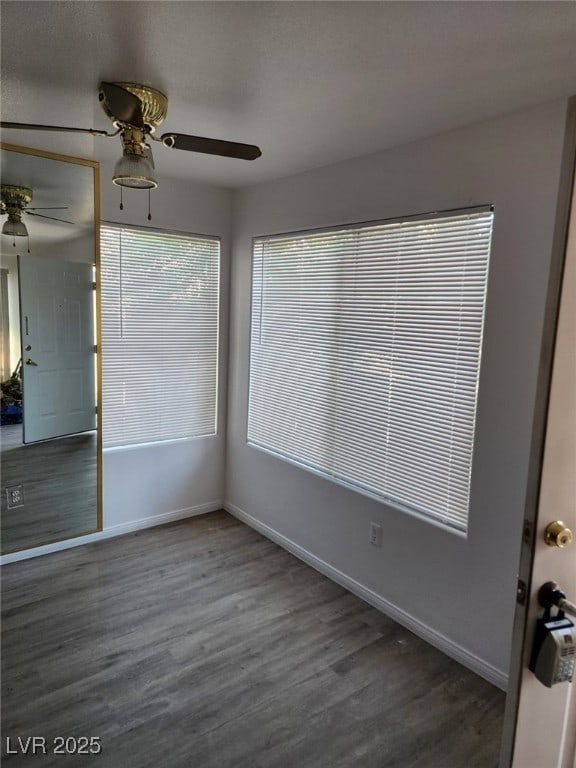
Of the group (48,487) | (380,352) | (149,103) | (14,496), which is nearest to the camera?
(149,103)

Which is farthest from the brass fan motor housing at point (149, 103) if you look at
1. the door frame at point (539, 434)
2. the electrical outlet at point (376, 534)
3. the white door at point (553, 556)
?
the electrical outlet at point (376, 534)

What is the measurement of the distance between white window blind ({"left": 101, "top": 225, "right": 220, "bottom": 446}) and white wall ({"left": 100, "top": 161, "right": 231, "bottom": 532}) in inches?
2.9

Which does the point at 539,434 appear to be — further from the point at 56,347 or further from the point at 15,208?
the point at 15,208

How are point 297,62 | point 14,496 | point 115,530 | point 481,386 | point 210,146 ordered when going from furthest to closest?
point 115,530 < point 14,496 < point 481,386 < point 210,146 < point 297,62

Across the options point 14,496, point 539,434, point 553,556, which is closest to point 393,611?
point 553,556

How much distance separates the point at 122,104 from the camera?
1891 mm

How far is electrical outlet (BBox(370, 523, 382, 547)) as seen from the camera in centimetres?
271

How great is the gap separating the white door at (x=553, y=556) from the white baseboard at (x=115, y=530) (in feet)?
9.44

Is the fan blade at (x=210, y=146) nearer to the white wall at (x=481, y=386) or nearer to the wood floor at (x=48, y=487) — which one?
the white wall at (x=481, y=386)

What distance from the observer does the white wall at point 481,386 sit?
6.55ft

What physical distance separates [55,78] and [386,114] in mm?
1338

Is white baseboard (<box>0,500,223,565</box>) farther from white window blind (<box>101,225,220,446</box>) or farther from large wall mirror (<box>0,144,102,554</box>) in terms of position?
white window blind (<box>101,225,220,446</box>)

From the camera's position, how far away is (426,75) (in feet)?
5.68

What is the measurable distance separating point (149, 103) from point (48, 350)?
1.77m
